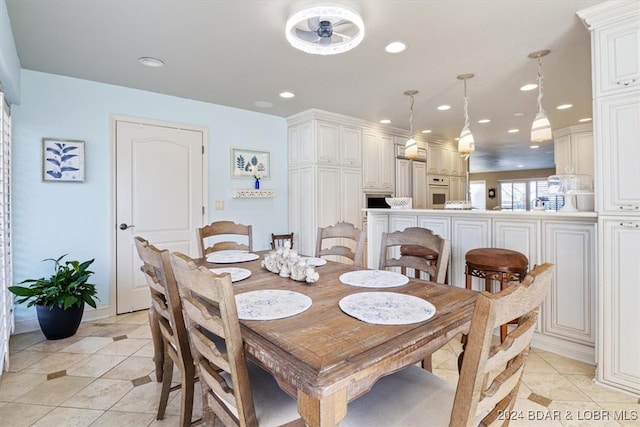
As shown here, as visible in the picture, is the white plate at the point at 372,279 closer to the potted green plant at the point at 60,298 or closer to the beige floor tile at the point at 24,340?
the potted green plant at the point at 60,298

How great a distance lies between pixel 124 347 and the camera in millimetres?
2668

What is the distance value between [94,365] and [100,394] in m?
0.46

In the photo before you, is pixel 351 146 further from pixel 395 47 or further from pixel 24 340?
pixel 24 340

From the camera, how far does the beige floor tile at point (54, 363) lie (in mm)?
2307

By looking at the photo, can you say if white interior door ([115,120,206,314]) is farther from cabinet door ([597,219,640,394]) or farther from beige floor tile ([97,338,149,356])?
cabinet door ([597,219,640,394])

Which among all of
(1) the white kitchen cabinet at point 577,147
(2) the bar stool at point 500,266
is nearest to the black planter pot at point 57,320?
(2) the bar stool at point 500,266

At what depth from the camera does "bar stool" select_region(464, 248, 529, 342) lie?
2.27 m

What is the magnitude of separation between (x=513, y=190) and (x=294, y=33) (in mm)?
11747

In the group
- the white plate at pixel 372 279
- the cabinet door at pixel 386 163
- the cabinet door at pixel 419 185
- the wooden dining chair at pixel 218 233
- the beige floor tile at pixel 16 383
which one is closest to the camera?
the white plate at pixel 372 279

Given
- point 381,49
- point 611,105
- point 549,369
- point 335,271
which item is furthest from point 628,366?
point 381,49

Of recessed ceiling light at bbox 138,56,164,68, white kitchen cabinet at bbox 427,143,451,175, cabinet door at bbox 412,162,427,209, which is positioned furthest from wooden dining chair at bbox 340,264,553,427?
white kitchen cabinet at bbox 427,143,451,175

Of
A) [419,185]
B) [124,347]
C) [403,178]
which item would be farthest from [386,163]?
[124,347]

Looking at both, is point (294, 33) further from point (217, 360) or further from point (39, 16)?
point (217, 360)

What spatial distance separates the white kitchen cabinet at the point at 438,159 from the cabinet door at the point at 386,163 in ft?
3.50
